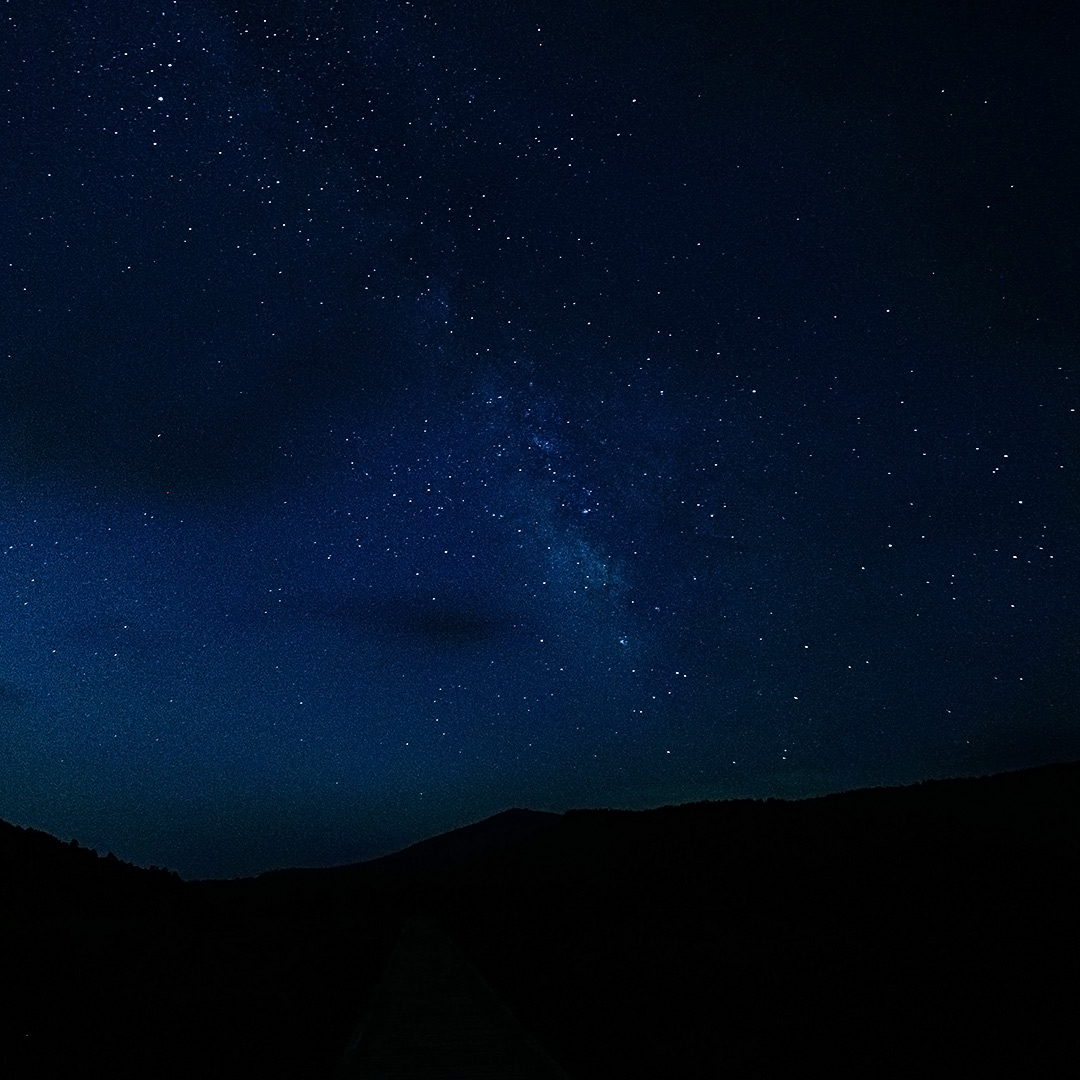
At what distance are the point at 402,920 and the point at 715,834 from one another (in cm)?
2471

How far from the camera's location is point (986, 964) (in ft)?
40.8

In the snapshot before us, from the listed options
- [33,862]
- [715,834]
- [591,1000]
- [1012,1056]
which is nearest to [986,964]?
[1012,1056]

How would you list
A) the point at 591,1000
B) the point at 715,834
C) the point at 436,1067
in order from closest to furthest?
1. the point at 436,1067
2. the point at 591,1000
3. the point at 715,834

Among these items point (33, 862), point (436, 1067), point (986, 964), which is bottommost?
point (986, 964)

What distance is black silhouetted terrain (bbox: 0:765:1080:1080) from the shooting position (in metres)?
8.90

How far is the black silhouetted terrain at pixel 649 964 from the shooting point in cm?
890

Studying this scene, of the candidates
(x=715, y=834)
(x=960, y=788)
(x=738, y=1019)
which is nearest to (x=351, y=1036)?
(x=738, y=1019)

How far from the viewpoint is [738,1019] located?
32.6ft

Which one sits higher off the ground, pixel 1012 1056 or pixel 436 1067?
pixel 436 1067

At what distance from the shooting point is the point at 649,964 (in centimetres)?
1364

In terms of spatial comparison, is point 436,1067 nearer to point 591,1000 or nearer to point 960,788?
point 591,1000

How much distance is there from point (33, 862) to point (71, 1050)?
3184 cm

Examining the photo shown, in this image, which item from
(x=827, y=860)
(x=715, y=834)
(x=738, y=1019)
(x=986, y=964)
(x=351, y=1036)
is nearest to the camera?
(x=351, y=1036)

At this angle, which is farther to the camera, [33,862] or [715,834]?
[715,834]
